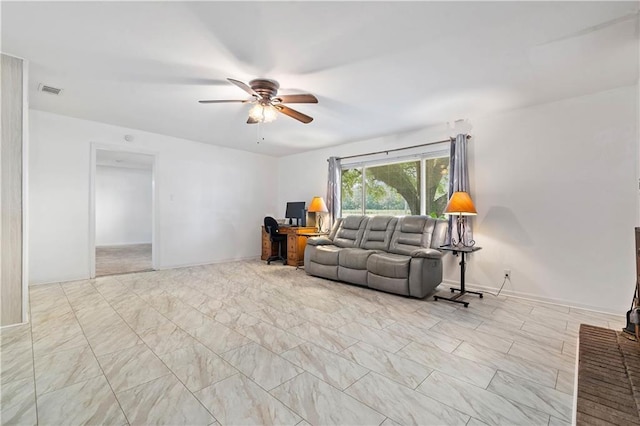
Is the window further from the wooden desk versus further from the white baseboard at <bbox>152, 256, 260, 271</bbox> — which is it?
the white baseboard at <bbox>152, 256, 260, 271</bbox>

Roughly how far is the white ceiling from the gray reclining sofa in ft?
5.55

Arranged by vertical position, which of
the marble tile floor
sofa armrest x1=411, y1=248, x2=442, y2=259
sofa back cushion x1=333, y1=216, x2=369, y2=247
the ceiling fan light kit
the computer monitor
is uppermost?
the ceiling fan light kit

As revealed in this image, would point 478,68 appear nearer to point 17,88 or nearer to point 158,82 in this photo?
point 158,82

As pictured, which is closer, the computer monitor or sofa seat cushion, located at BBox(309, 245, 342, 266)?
sofa seat cushion, located at BBox(309, 245, 342, 266)

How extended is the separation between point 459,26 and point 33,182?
553 cm

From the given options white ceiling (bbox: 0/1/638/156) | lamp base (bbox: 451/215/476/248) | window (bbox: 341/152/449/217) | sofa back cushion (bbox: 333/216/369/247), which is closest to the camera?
white ceiling (bbox: 0/1/638/156)

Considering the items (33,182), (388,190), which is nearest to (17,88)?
(33,182)

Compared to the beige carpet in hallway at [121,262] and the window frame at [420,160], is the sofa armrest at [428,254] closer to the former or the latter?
the window frame at [420,160]

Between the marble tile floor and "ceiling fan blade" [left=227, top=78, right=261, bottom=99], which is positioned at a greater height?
"ceiling fan blade" [left=227, top=78, right=261, bottom=99]

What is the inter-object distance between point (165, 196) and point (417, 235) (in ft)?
14.8

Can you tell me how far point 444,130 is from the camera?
4301 millimetres

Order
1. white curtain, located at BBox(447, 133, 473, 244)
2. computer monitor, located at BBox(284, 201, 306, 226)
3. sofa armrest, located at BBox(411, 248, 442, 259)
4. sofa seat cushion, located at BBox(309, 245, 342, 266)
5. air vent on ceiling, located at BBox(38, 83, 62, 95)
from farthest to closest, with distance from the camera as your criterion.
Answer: computer monitor, located at BBox(284, 201, 306, 226) → sofa seat cushion, located at BBox(309, 245, 342, 266) → white curtain, located at BBox(447, 133, 473, 244) → sofa armrest, located at BBox(411, 248, 442, 259) → air vent on ceiling, located at BBox(38, 83, 62, 95)

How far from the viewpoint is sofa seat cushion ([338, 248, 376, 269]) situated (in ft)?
13.1

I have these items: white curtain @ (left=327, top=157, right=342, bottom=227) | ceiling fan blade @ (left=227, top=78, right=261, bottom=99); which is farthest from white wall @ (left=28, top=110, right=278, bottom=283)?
ceiling fan blade @ (left=227, top=78, right=261, bottom=99)
